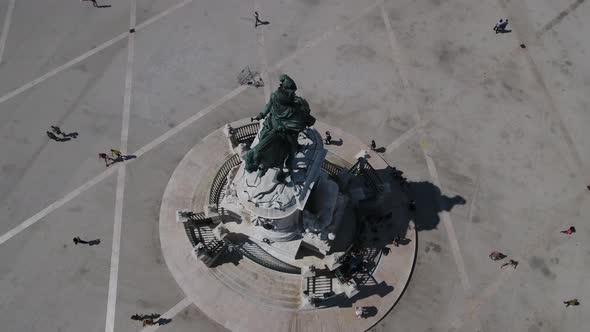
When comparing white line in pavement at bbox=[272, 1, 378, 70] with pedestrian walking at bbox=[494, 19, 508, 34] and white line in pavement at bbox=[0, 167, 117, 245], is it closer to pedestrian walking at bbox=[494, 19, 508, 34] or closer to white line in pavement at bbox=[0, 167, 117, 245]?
pedestrian walking at bbox=[494, 19, 508, 34]

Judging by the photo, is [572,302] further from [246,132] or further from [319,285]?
Answer: [246,132]

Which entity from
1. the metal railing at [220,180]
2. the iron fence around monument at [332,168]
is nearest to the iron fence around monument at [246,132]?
the metal railing at [220,180]

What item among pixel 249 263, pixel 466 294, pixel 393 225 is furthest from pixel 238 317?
pixel 466 294

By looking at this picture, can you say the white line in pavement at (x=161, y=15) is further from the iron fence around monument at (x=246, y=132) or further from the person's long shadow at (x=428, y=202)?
the person's long shadow at (x=428, y=202)

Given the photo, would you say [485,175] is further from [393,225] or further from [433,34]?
[433,34]

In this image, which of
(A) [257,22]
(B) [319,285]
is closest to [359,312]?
(B) [319,285]

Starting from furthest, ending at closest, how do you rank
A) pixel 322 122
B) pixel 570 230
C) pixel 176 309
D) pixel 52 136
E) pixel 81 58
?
pixel 81 58, pixel 322 122, pixel 52 136, pixel 570 230, pixel 176 309
